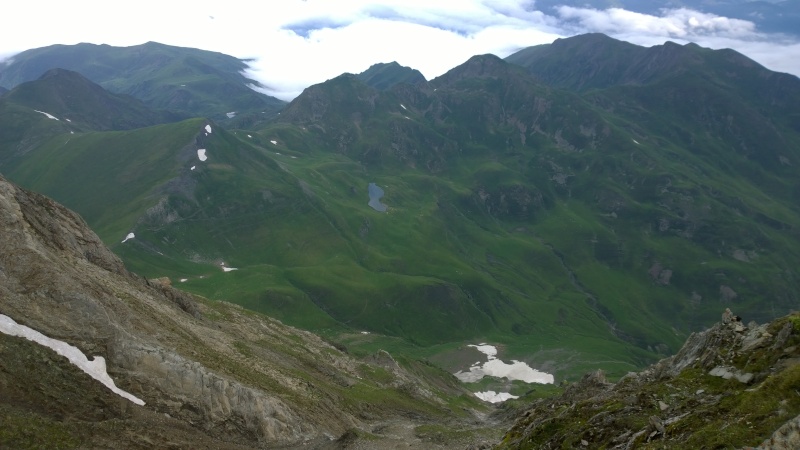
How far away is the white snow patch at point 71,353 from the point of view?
4603cm

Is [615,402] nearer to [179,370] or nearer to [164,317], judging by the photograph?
[179,370]

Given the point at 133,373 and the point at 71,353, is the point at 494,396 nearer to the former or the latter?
the point at 133,373

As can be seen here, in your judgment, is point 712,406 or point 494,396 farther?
point 494,396

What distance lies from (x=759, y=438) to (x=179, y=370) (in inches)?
1815

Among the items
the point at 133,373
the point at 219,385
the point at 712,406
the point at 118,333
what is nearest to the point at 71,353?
the point at 118,333

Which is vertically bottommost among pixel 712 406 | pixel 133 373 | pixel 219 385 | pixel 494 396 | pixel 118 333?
pixel 494 396

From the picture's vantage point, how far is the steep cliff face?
82.9ft

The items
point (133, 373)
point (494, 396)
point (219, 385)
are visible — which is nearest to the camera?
point (133, 373)

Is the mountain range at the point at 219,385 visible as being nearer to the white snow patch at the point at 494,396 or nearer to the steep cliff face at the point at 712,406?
the steep cliff face at the point at 712,406

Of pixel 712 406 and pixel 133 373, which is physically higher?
pixel 712 406

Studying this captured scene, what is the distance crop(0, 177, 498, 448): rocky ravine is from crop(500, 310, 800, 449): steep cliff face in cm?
2607

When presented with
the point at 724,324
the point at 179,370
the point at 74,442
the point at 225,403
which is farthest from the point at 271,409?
the point at 724,324

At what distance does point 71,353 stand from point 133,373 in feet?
17.2

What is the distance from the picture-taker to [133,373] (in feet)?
163
